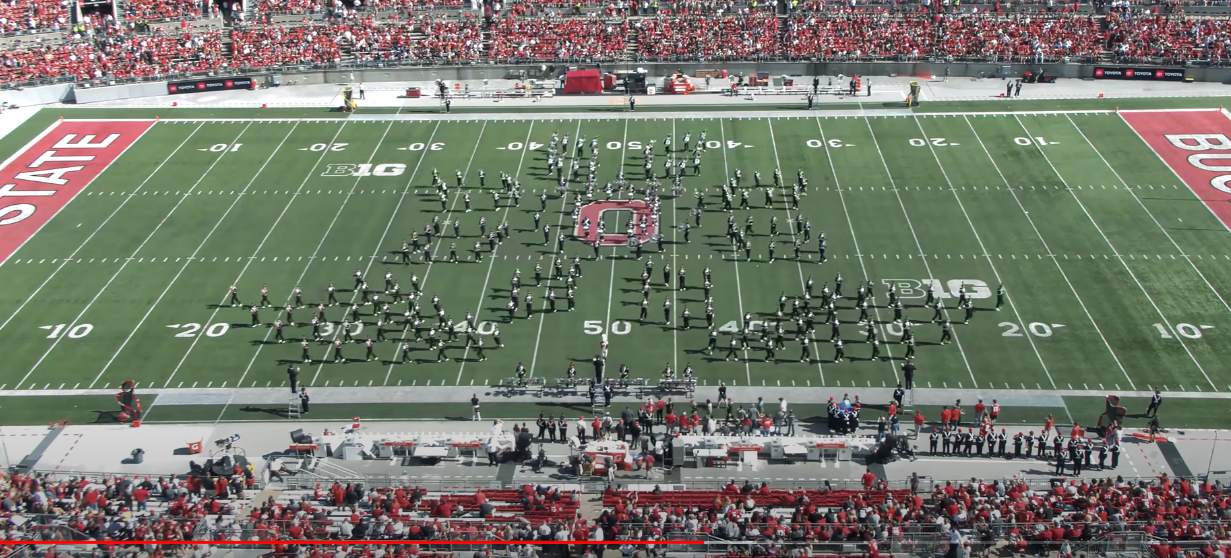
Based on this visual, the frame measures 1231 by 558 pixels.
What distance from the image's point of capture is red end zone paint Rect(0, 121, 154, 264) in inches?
2137

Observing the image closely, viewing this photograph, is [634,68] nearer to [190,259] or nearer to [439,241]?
[439,241]

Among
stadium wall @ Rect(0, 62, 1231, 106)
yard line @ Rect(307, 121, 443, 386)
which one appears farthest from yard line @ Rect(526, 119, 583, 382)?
stadium wall @ Rect(0, 62, 1231, 106)

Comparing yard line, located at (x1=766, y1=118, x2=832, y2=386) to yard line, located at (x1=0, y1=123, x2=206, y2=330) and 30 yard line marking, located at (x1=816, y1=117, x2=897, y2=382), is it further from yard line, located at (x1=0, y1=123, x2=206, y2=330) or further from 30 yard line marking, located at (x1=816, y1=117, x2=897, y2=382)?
yard line, located at (x1=0, y1=123, x2=206, y2=330)

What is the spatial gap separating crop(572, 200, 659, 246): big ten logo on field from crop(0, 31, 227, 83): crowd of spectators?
27300mm

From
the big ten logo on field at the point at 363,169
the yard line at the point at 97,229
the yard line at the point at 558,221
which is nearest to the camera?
the yard line at the point at 558,221

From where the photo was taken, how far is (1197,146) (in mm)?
59188

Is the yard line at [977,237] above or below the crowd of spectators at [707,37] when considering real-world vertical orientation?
below

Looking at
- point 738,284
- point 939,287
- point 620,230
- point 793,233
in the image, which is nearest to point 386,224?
point 620,230

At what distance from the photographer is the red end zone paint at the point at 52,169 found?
178 ft

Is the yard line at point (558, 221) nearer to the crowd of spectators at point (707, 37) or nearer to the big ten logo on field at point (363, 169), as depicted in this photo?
the big ten logo on field at point (363, 169)

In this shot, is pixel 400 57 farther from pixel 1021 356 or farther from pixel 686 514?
pixel 686 514

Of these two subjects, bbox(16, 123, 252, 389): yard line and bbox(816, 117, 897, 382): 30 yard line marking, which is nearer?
bbox(16, 123, 252, 389): yard line

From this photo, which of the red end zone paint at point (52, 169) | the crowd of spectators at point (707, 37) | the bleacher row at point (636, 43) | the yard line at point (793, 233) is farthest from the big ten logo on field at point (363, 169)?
the crowd of spectators at point (707, 37)

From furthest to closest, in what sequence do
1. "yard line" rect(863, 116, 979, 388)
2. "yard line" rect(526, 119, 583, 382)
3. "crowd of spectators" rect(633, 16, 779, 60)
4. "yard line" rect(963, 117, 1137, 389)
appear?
1. "crowd of spectators" rect(633, 16, 779, 60)
2. "yard line" rect(526, 119, 583, 382)
3. "yard line" rect(963, 117, 1137, 389)
4. "yard line" rect(863, 116, 979, 388)
